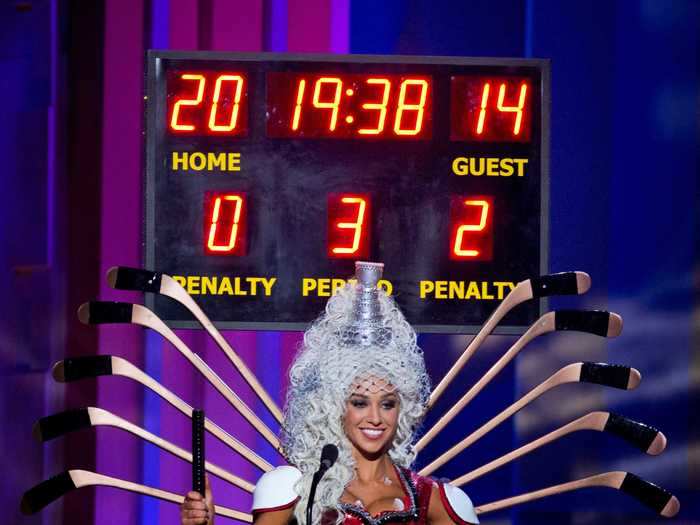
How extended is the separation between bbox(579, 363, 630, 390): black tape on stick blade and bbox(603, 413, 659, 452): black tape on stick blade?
0.12 metres

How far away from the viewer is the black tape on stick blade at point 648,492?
4258 millimetres

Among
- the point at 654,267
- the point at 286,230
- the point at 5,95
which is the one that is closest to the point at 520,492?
the point at 654,267

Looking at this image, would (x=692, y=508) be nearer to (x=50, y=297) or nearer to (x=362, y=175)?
(x=362, y=175)

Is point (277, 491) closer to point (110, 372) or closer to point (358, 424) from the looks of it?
point (358, 424)

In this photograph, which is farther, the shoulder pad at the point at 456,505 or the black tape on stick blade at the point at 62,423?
the black tape on stick blade at the point at 62,423

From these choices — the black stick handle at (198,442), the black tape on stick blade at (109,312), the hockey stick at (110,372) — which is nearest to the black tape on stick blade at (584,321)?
the hockey stick at (110,372)

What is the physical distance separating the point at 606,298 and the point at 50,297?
2.26 meters

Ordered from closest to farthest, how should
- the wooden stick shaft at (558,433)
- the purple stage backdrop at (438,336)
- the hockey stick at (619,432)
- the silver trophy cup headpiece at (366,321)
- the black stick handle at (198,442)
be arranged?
the black stick handle at (198,442), the silver trophy cup headpiece at (366,321), the hockey stick at (619,432), the wooden stick shaft at (558,433), the purple stage backdrop at (438,336)

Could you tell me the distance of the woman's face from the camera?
3432mm

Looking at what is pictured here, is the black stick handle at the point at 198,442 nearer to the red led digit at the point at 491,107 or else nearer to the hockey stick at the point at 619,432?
the hockey stick at the point at 619,432

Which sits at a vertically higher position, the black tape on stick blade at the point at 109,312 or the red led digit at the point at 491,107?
the red led digit at the point at 491,107

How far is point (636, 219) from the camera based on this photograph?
522 centimetres

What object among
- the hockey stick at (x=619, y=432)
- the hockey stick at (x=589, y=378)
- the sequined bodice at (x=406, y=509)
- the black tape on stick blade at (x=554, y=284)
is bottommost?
the sequined bodice at (x=406, y=509)

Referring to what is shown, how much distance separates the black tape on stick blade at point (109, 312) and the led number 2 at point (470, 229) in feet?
4.07
